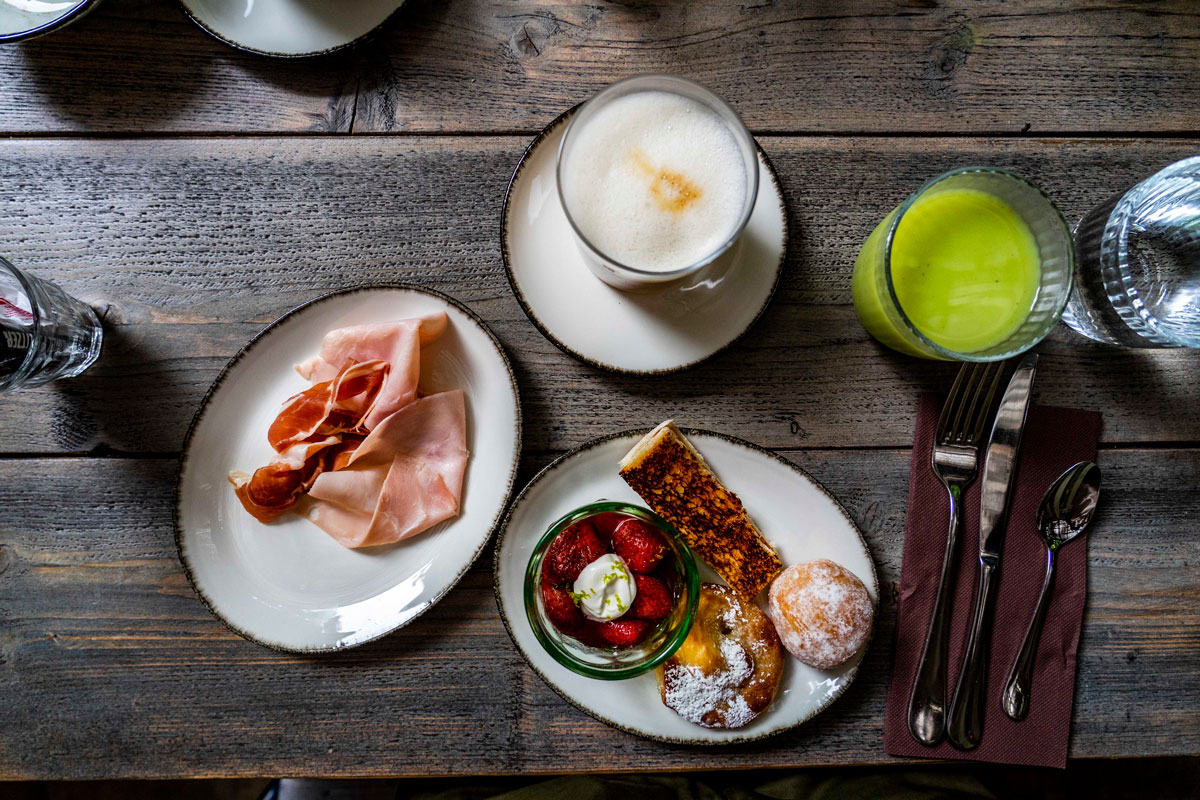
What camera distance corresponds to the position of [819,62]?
3.85ft

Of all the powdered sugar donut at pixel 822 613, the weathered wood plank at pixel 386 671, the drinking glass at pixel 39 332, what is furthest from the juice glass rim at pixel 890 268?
the drinking glass at pixel 39 332

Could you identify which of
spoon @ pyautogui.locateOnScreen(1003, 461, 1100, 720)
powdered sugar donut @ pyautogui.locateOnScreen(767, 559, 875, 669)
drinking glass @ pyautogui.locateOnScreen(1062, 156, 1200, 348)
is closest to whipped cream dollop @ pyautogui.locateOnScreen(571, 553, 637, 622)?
powdered sugar donut @ pyautogui.locateOnScreen(767, 559, 875, 669)

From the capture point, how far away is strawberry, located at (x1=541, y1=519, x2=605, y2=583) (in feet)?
3.24

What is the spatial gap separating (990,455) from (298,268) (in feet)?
3.78

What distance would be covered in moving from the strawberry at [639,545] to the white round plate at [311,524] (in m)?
0.20

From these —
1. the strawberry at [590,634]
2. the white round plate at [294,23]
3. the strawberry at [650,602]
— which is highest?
the white round plate at [294,23]

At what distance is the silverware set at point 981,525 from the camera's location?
3.57ft

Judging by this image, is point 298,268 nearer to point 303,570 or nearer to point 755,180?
point 303,570

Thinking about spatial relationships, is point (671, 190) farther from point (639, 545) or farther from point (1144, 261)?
point (1144, 261)

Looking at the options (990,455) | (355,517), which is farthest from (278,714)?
(990,455)

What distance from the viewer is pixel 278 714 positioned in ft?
3.70

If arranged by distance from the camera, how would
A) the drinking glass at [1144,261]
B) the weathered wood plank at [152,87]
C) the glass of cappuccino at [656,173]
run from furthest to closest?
the weathered wood plank at [152,87], the drinking glass at [1144,261], the glass of cappuccino at [656,173]

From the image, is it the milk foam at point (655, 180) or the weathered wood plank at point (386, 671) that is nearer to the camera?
the milk foam at point (655, 180)

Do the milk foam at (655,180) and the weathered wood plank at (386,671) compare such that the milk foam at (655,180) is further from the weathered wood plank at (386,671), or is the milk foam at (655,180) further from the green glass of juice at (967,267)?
the weathered wood plank at (386,671)
